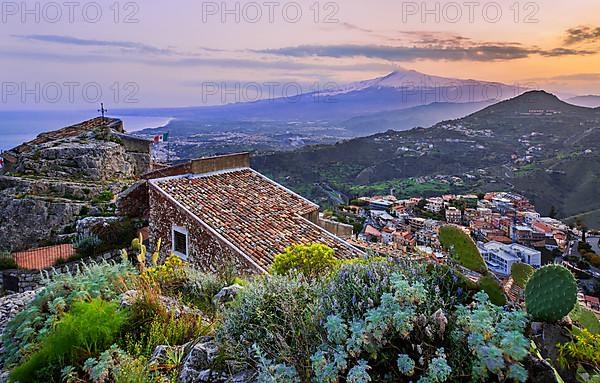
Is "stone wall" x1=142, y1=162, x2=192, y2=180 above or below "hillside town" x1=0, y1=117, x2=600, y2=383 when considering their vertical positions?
above

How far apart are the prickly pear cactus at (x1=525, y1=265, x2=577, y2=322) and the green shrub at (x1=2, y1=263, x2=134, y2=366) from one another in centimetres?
377

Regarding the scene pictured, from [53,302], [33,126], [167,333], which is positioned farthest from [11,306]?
[33,126]

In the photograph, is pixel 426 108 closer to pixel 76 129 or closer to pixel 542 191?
pixel 542 191

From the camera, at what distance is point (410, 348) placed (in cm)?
214

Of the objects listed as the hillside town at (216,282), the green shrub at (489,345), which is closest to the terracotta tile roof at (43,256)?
the hillside town at (216,282)

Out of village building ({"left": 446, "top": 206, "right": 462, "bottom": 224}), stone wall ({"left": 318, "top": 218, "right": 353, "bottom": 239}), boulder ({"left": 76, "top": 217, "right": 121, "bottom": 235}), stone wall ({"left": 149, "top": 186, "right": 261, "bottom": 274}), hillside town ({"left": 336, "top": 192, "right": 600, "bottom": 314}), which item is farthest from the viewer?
village building ({"left": 446, "top": 206, "right": 462, "bottom": 224})

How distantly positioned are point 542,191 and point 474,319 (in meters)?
49.3

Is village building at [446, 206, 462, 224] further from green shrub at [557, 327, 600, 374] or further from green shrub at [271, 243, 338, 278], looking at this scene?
green shrub at [557, 327, 600, 374]

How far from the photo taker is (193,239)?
8820mm

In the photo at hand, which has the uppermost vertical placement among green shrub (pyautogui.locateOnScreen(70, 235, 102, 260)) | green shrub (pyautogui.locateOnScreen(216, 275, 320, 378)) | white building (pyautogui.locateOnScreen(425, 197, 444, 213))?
green shrub (pyautogui.locateOnScreen(216, 275, 320, 378))

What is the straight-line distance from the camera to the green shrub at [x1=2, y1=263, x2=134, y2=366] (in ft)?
13.6

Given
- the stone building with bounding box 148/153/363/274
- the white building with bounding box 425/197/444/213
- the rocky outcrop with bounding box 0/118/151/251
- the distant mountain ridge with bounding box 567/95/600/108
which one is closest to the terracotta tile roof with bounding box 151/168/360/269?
the stone building with bounding box 148/153/363/274

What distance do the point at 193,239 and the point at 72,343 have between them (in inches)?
207

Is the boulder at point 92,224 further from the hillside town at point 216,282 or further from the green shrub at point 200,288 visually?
the green shrub at point 200,288
